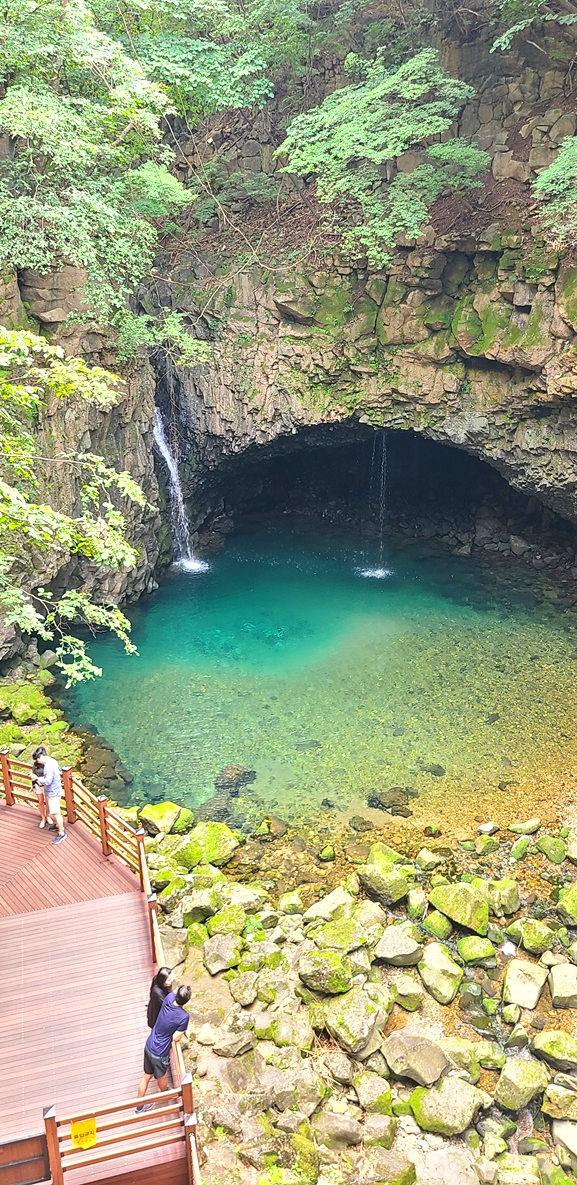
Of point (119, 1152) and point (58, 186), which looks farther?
point (58, 186)

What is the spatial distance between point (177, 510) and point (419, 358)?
403 inches

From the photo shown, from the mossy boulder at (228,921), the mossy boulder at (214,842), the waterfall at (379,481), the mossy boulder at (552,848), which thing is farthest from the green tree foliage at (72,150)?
the mossy boulder at (552,848)

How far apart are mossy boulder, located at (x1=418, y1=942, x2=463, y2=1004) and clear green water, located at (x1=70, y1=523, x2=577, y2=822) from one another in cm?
383

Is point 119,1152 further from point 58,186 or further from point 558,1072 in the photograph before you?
point 58,186

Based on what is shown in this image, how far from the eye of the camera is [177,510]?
26.5 metres

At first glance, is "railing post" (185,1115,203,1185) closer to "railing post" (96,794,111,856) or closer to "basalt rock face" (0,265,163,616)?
"railing post" (96,794,111,856)

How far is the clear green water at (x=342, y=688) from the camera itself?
15562 millimetres

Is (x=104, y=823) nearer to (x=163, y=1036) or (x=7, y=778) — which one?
(x=7, y=778)

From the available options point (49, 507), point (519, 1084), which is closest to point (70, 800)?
point (49, 507)

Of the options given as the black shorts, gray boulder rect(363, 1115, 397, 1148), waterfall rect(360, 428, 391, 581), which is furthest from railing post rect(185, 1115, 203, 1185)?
waterfall rect(360, 428, 391, 581)

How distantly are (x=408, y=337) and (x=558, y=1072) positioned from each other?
19.3 meters

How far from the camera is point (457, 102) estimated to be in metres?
20.2

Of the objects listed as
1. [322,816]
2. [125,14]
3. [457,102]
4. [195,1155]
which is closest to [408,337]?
[457,102]

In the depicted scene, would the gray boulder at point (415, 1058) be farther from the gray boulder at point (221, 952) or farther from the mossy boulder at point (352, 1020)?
the gray boulder at point (221, 952)
